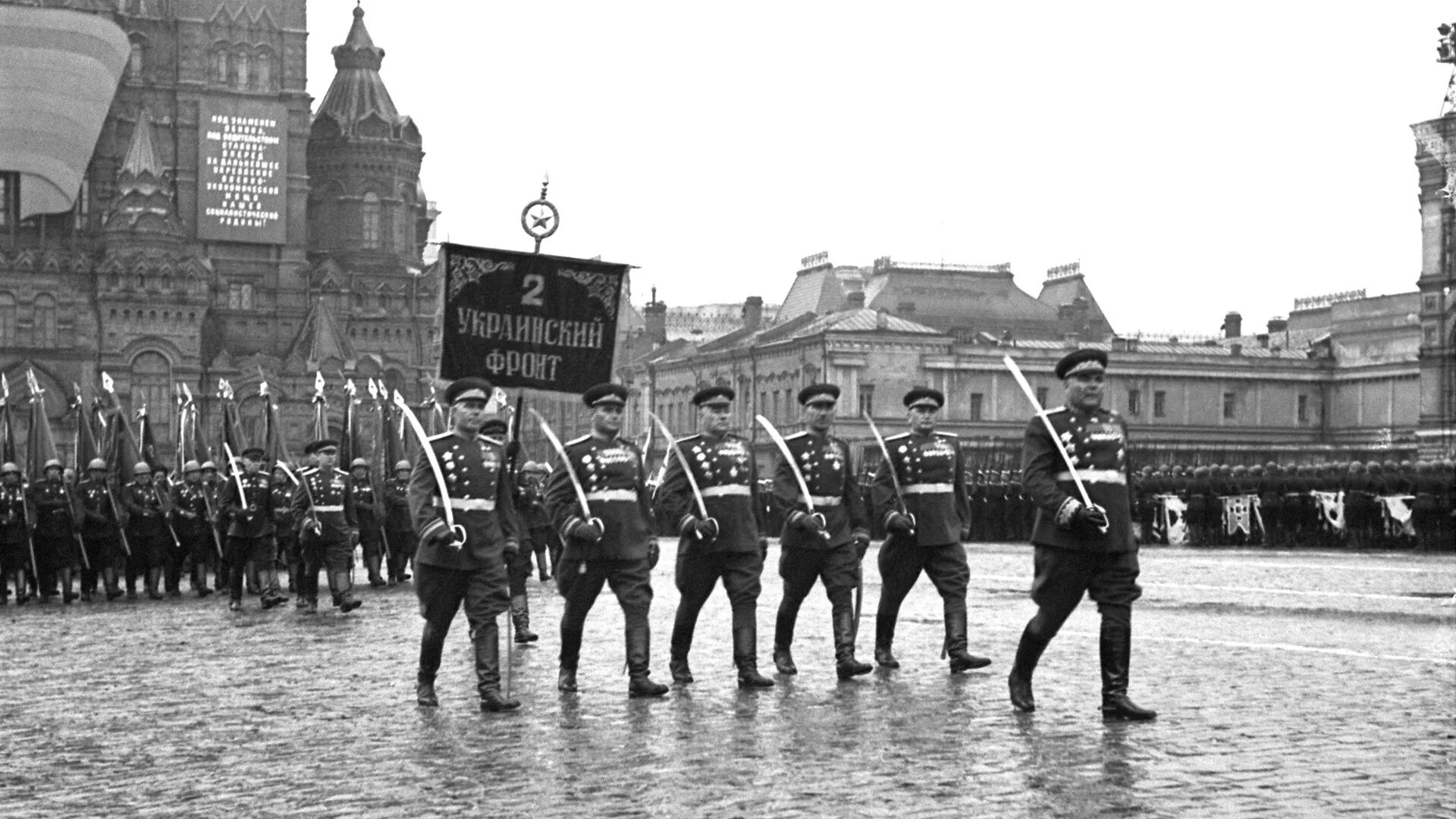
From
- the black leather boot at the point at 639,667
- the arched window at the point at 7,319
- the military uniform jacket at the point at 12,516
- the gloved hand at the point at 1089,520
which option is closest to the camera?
the gloved hand at the point at 1089,520

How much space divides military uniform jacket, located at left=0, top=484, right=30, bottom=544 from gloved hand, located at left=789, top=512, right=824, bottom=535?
→ 15786 millimetres

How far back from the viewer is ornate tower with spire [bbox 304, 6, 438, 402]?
84.4 meters

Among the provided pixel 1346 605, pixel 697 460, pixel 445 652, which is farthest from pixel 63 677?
pixel 1346 605

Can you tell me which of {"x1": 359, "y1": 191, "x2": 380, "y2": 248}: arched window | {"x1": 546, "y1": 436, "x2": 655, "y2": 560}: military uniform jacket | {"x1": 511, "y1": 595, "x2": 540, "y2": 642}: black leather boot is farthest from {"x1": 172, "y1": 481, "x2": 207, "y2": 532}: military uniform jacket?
{"x1": 359, "y1": 191, "x2": 380, "y2": 248}: arched window

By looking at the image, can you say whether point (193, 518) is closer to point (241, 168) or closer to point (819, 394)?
point (819, 394)

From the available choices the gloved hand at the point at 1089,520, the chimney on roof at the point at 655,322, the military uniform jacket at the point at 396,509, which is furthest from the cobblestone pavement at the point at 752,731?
the chimney on roof at the point at 655,322

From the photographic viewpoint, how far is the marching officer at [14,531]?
2711 cm

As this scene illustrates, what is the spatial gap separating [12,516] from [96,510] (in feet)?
3.46

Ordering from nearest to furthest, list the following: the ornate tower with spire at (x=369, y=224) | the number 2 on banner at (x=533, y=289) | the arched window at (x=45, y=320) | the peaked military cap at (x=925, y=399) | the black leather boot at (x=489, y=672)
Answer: the black leather boot at (x=489, y=672) → the peaked military cap at (x=925, y=399) → the number 2 on banner at (x=533, y=289) → the arched window at (x=45, y=320) → the ornate tower with spire at (x=369, y=224)

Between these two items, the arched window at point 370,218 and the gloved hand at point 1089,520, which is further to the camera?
the arched window at point 370,218

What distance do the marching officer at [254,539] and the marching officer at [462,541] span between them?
1141cm

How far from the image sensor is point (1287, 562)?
3109cm

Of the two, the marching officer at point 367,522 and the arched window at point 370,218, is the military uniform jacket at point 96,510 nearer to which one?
the marching officer at point 367,522

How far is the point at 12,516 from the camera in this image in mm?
27188
